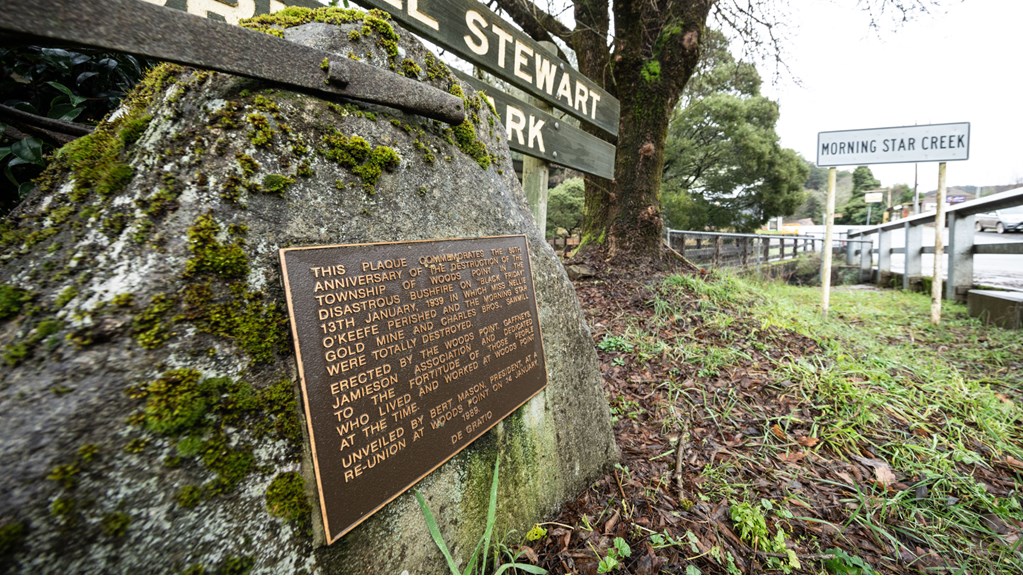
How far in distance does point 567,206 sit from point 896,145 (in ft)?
26.3

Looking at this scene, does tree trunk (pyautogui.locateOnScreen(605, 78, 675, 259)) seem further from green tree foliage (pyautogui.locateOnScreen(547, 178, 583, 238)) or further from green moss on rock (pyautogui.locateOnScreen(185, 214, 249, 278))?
green tree foliage (pyautogui.locateOnScreen(547, 178, 583, 238))

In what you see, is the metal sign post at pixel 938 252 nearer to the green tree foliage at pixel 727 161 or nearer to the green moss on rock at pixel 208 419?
the green moss on rock at pixel 208 419

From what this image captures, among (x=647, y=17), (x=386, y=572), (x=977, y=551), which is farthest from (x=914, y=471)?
(x=647, y=17)

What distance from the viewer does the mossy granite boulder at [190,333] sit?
2.43ft

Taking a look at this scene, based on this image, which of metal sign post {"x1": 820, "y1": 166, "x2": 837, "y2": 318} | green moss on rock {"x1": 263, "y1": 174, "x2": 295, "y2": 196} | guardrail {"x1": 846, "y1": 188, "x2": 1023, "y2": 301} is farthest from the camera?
metal sign post {"x1": 820, "y1": 166, "x2": 837, "y2": 318}

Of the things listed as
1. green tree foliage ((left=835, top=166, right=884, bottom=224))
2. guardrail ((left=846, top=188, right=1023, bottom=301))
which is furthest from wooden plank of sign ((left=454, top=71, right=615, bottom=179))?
green tree foliage ((left=835, top=166, right=884, bottom=224))

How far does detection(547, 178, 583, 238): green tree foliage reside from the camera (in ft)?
40.0

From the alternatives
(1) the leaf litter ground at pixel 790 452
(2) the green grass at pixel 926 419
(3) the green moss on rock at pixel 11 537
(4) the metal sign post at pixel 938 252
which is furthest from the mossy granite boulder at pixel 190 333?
(4) the metal sign post at pixel 938 252

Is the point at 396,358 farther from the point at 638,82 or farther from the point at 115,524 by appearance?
the point at 638,82

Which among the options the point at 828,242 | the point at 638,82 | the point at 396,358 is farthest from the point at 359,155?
the point at 828,242

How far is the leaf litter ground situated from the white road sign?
2167 millimetres

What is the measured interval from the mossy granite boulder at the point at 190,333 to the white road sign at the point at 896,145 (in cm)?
575

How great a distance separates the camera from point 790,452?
7.86 ft

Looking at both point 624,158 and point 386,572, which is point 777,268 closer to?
point 624,158
